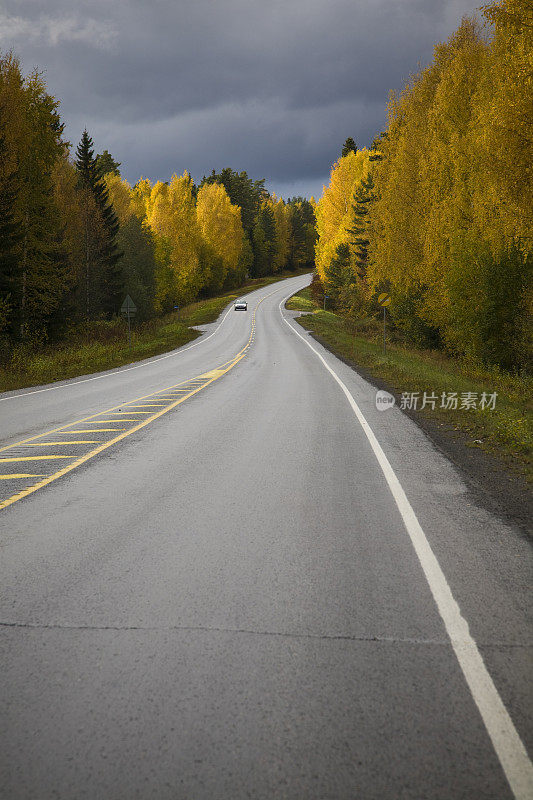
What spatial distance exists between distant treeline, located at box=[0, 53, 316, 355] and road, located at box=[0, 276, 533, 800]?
60.8ft

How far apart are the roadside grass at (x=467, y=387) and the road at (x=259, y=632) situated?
6.40 ft

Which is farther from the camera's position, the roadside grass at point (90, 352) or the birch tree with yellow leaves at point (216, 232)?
the birch tree with yellow leaves at point (216, 232)

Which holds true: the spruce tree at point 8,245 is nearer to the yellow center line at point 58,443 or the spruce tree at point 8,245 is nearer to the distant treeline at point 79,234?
the distant treeline at point 79,234

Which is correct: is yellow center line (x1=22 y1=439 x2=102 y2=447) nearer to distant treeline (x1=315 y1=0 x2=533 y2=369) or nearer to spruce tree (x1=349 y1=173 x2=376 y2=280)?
distant treeline (x1=315 y1=0 x2=533 y2=369)

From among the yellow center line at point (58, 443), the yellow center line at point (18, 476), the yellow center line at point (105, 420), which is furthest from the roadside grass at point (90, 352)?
the yellow center line at point (18, 476)

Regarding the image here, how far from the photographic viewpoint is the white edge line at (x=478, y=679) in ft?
6.63

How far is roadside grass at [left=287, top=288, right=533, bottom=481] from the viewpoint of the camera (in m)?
7.56

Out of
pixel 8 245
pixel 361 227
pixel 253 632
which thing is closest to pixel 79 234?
pixel 8 245

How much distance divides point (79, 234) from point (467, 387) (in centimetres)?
2928

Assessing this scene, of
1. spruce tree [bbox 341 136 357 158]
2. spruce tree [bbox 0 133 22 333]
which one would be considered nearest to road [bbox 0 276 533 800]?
spruce tree [bbox 0 133 22 333]

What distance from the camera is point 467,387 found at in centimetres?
1271

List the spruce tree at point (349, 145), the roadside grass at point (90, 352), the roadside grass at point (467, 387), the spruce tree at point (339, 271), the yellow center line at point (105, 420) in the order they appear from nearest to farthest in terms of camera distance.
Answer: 1. the roadside grass at point (467, 387)
2. the yellow center line at point (105, 420)
3. the roadside grass at point (90, 352)
4. the spruce tree at point (339, 271)
5. the spruce tree at point (349, 145)

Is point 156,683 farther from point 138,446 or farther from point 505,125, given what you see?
point 505,125

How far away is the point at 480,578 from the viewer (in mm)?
3566
